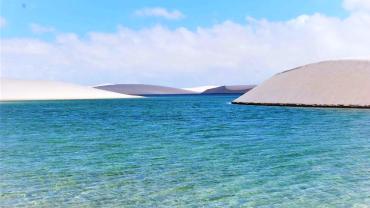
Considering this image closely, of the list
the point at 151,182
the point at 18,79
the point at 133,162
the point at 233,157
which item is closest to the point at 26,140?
the point at 133,162

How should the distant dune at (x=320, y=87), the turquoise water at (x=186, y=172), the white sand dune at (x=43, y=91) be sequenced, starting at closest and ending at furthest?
the turquoise water at (x=186, y=172) → the distant dune at (x=320, y=87) → the white sand dune at (x=43, y=91)

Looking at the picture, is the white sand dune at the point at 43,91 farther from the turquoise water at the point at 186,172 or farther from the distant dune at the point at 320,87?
the turquoise water at the point at 186,172

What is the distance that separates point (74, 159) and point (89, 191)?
18.8 feet

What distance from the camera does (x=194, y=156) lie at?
59.7 ft

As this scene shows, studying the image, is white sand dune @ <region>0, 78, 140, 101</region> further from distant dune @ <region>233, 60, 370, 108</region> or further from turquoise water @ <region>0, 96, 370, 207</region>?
turquoise water @ <region>0, 96, 370, 207</region>

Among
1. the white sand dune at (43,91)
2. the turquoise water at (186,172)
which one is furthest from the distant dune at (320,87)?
the white sand dune at (43,91)

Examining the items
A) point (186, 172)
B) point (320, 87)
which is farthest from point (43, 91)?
point (186, 172)

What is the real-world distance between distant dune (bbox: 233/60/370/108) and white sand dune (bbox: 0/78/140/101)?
271 ft

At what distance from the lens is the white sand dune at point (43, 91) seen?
489 ft

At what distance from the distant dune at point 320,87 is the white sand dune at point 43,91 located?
82.7 metres

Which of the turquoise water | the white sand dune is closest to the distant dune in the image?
the turquoise water

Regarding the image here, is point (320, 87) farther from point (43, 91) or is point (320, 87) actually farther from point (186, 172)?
point (43, 91)

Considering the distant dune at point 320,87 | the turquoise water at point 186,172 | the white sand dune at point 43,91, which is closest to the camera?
the turquoise water at point 186,172

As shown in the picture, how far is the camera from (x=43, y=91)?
514 feet
